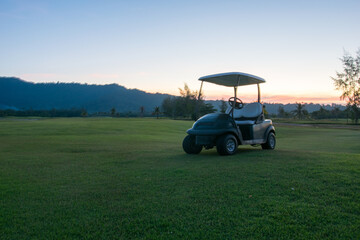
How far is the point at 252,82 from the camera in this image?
11.1 m

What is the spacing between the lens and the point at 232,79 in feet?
34.4

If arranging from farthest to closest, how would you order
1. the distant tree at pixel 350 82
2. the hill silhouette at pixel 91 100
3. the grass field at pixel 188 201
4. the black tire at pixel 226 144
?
the hill silhouette at pixel 91 100 < the distant tree at pixel 350 82 < the black tire at pixel 226 144 < the grass field at pixel 188 201

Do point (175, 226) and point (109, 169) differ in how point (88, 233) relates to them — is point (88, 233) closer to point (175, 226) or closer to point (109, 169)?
point (175, 226)

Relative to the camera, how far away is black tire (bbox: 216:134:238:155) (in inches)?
350

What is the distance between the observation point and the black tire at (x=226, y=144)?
29.2 ft

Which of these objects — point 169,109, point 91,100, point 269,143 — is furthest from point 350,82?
point 91,100

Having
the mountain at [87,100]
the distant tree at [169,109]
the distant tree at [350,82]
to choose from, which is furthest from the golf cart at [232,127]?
the mountain at [87,100]

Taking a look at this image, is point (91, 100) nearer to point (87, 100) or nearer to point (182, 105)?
point (87, 100)

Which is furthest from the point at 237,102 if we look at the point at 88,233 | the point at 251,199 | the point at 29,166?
the point at 88,233

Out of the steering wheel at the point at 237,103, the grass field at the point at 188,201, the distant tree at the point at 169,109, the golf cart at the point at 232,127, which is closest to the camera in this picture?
the grass field at the point at 188,201

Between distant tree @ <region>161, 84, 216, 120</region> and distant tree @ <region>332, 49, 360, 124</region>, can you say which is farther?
distant tree @ <region>161, 84, 216, 120</region>

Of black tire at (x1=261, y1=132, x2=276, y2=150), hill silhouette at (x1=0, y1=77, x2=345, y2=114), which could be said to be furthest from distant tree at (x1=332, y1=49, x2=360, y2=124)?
hill silhouette at (x1=0, y1=77, x2=345, y2=114)

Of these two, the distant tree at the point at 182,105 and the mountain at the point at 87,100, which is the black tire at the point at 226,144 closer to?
the distant tree at the point at 182,105

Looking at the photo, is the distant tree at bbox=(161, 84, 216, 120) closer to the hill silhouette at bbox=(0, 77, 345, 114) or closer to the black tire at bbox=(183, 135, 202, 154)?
the hill silhouette at bbox=(0, 77, 345, 114)
